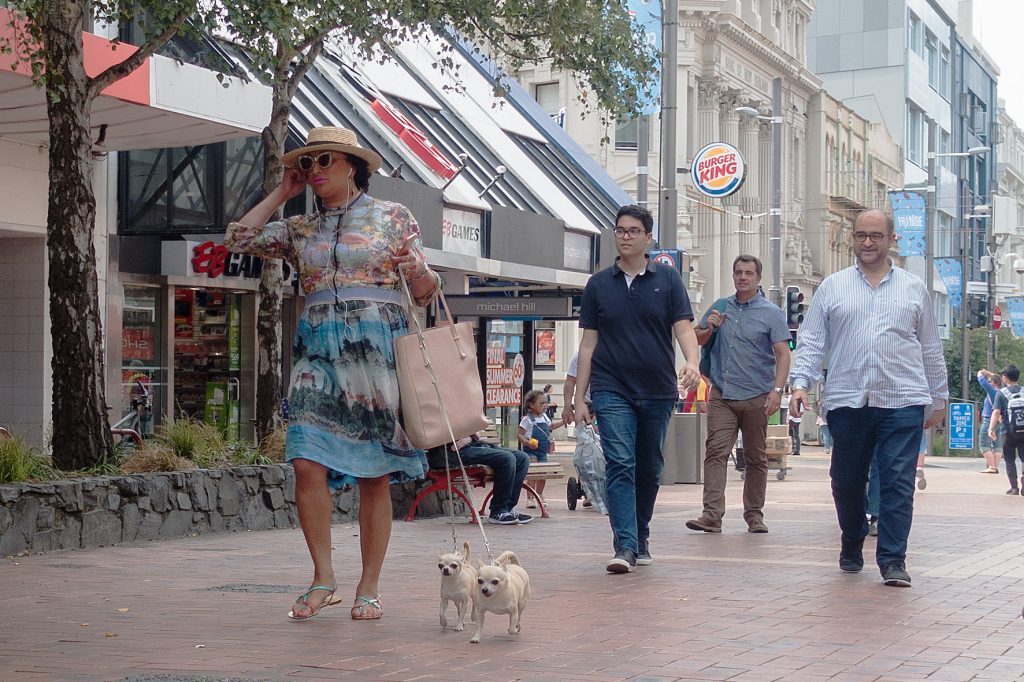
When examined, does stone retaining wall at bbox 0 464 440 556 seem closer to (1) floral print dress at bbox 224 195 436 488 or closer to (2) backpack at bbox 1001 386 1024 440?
(1) floral print dress at bbox 224 195 436 488

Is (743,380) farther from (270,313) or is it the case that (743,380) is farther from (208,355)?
(208,355)

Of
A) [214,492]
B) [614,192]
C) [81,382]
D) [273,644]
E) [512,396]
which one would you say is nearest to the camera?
[273,644]

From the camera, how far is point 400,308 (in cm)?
677

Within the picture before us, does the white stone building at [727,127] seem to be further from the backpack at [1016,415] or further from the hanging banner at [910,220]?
the backpack at [1016,415]

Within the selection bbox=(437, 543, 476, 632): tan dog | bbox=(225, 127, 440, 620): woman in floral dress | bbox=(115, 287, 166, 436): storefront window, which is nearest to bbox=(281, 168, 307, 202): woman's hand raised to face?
bbox=(225, 127, 440, 620): woman in floral dress

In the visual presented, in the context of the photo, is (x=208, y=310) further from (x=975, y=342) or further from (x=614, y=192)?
(x=975, y=342)

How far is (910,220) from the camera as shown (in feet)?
158

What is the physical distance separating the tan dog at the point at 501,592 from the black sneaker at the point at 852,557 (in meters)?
3.02

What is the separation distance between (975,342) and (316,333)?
56341 millimetres

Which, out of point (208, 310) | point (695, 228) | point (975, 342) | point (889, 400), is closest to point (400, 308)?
point (889, 400)

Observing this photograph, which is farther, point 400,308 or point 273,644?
point 400,308

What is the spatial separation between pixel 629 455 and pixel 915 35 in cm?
8151

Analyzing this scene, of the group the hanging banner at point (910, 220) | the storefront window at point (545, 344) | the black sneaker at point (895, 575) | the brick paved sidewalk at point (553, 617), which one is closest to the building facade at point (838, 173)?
the hanging banner at point (910, 220)

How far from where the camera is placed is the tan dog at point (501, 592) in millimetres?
6004
